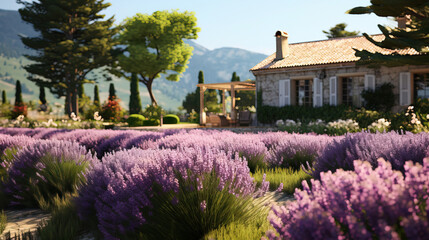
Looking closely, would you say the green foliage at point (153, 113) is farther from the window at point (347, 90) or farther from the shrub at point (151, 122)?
the window at point (347, 90)

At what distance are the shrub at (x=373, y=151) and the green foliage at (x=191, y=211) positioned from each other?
1.32 m

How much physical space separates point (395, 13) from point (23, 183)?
8.80 meters

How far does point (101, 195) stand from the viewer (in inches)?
113

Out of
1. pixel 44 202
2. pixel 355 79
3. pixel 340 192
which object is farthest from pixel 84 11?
pixel 340 192

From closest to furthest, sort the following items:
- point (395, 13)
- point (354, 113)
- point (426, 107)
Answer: point (395, 13) < point (426, 107) < point (354, 113)

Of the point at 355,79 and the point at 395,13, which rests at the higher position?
the point at 395,13

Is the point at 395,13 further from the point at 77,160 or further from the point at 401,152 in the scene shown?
the point at 77,160

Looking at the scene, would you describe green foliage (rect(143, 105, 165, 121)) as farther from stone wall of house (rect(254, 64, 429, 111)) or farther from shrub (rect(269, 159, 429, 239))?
shrub (rect(269, 159, 429, 239))

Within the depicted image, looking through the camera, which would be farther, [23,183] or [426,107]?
[426,107]

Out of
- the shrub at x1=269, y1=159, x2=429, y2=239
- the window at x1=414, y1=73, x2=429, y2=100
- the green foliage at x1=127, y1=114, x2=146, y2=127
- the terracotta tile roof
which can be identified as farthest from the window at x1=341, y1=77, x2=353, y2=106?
the shrub at x1=269, y1=159, x2=429, y2=239

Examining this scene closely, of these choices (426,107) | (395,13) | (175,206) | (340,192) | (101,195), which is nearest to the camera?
(340,192)

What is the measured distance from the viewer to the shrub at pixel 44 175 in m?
4.23

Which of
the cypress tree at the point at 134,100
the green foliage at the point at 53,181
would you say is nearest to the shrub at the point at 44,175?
the green foliage at the point at 53,181

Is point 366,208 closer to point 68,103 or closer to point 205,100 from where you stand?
point 205,100
